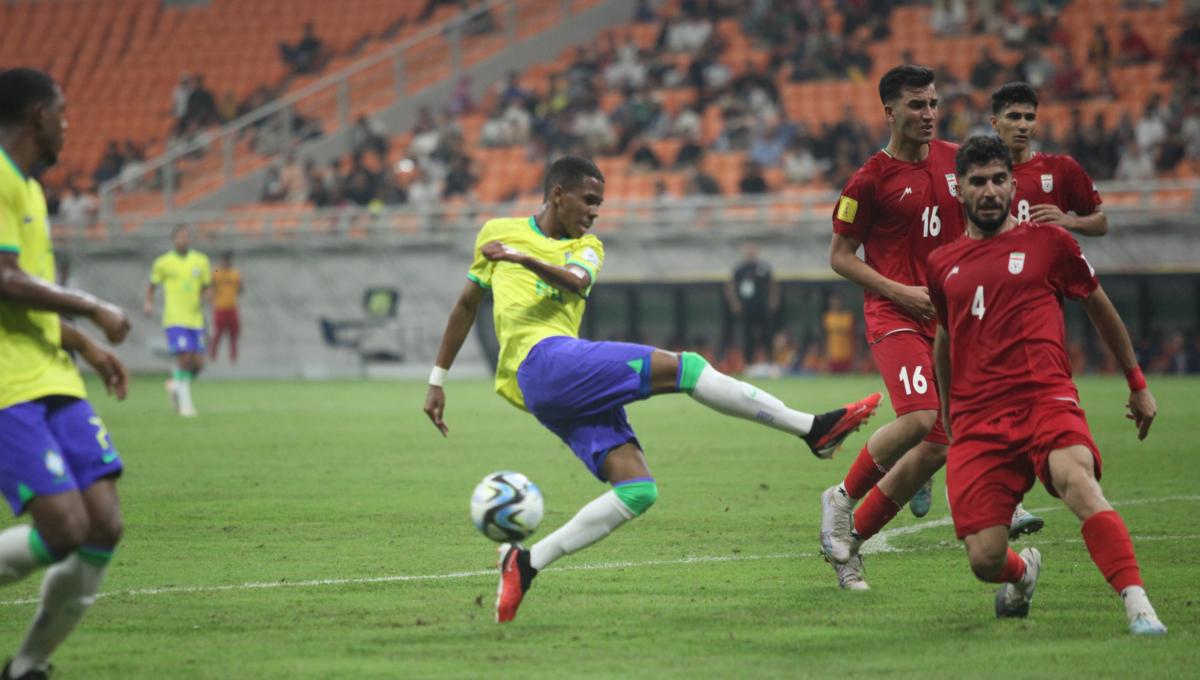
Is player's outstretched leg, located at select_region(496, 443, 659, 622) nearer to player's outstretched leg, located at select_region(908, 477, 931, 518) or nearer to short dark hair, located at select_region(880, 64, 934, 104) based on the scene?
short dark hair, located at select_region(880, 64, 934, 104)

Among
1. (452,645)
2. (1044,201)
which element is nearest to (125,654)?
(452,645)

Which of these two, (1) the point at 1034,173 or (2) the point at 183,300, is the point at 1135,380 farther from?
(2) the point at 183,300

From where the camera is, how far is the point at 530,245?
7.02 meters

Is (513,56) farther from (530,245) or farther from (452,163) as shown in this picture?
(530,245)

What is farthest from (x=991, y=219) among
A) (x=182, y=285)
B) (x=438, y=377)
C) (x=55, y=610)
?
(x=182, y=285)

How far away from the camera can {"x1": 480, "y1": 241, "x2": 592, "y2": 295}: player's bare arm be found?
22.0 feet

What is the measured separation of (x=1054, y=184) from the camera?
8.66m

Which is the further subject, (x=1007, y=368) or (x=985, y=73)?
(x=985, y=73)

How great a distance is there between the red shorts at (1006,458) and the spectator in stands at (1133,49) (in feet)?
79.8

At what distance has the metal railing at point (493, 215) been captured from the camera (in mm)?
25516

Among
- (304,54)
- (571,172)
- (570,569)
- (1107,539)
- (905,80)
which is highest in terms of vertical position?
(304,54)

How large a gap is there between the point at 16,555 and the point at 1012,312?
3.75 metres

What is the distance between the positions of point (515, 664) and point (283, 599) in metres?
1.85

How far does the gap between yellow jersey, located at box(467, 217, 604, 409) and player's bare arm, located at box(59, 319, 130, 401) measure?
1.84m
